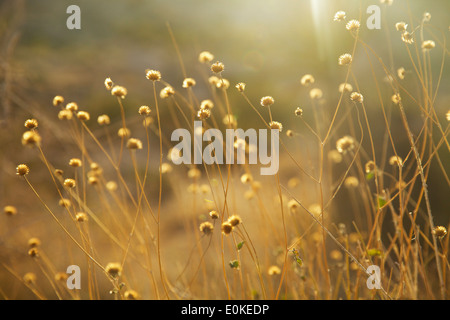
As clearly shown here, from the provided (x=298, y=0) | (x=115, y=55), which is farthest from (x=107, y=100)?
(x=298, y=0)

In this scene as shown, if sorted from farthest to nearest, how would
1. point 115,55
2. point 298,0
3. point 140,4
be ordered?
point 140,4 < point 115,55 < point 298,0

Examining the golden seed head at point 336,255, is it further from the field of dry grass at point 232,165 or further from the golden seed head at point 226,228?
the golden seed head at point 226,228

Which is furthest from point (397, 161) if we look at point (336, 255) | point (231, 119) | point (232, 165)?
point (232, 165)

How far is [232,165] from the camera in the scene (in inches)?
108

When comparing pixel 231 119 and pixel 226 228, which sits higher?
pixel 231 119

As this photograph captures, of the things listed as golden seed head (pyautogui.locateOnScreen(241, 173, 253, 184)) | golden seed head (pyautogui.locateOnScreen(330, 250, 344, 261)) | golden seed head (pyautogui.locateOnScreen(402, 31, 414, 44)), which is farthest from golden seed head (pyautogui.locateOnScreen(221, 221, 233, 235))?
golden seed head (pyautogui.locateOnScreen(330, 250, 344, 261))

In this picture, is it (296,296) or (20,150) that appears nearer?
(296,296)

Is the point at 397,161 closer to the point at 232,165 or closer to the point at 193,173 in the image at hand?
the point at 193,173

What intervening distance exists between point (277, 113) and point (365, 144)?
203cm

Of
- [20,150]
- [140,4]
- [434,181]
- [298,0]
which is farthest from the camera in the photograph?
[140,4]
